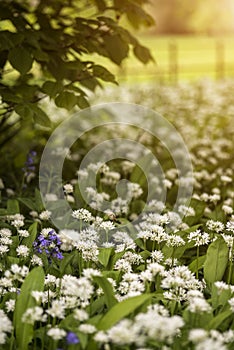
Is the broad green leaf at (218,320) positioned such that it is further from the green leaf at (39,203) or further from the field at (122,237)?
the green leaf at (39,203)

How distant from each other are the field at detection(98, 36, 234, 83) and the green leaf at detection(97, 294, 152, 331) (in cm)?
Answer: 309

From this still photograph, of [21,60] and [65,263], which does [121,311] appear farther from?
[21,60]

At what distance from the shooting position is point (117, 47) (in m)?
4.83

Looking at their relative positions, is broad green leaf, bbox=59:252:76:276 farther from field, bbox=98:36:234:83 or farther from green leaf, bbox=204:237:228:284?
field, bbox=98:36:234:83

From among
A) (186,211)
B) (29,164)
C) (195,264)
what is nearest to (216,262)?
(195,264)

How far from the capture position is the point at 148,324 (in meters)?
2.01

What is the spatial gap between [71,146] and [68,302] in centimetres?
446

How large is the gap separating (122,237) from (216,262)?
0.65 m

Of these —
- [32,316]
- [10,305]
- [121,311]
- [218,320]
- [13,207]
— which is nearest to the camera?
[32,316]

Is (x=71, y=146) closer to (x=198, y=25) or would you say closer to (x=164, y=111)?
(x=164, y=111)

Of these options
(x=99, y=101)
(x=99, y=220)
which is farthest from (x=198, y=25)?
(x=99, y=220)

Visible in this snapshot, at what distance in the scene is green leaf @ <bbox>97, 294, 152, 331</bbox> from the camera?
239 centimetres

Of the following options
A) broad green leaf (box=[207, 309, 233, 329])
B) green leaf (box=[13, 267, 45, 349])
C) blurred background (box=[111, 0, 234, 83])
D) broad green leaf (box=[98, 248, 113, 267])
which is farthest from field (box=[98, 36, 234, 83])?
broad green leaf (box=[207, 309, 233, 329])

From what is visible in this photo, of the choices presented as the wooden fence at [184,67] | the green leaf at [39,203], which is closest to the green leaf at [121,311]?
the green leaf at [39,203]
